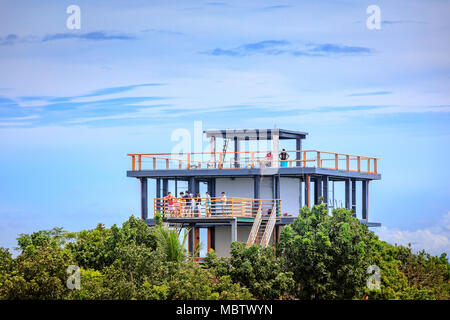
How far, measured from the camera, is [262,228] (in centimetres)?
4694

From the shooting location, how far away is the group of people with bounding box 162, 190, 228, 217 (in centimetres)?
Result: 4609

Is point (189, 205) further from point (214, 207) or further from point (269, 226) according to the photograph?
point (269, 226)

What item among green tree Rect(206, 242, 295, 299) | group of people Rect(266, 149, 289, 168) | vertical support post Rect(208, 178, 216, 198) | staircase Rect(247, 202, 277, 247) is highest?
group of people Rect(266, 149, 289, 168)

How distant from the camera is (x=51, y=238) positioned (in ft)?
128

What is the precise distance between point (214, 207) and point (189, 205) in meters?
1.65

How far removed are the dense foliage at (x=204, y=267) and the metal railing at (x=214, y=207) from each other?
6392 mm

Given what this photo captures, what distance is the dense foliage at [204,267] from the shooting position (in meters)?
33.1

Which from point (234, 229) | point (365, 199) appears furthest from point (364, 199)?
point (234, 229)

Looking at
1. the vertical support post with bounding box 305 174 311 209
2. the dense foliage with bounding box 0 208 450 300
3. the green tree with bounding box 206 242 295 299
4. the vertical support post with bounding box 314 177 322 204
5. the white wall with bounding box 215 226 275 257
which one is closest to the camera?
the dense foliage with bounding box 0 208 450 300

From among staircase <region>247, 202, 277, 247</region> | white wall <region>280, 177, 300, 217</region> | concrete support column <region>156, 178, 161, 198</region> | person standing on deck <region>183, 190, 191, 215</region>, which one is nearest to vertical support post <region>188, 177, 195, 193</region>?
person standing on deck <region>183, 190, 191, 215</region>

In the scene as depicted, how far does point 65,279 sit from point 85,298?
5.44 feet

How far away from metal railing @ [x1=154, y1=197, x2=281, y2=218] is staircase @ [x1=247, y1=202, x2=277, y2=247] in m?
0.44

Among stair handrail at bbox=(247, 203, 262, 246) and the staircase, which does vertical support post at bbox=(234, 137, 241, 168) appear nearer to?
the staircase
